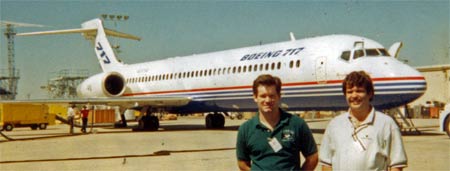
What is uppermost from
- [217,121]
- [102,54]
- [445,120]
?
[102,54]

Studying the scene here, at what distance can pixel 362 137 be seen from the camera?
3.44 metres

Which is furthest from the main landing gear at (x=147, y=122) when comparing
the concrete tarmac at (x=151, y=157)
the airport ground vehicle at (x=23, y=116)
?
the concrete tarmac at (x=151, y=157)

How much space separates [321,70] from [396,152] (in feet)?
40.9

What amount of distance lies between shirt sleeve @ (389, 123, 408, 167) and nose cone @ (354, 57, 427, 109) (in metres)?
11.1

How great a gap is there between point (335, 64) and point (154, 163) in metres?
7.46

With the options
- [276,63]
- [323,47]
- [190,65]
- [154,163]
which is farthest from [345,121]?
[190,65]

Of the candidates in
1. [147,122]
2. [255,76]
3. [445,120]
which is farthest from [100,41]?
[445,120]

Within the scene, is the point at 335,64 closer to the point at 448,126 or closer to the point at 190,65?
the point at 448,126

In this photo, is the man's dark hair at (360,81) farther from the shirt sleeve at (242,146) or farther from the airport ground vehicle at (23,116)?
the airport ground vehicle at (23,116)

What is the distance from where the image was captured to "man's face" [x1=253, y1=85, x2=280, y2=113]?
147 inches

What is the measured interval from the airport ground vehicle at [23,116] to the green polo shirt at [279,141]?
2390 cm

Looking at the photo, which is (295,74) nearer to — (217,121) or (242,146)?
(217,121)

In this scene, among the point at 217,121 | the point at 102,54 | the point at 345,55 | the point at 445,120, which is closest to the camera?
the point at 445,120

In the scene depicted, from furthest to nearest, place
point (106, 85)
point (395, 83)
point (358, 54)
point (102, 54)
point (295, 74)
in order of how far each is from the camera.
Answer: point (102, 54) → point (106, 85) → point (295, 74) → point (358, 54) → point (395, 83)
